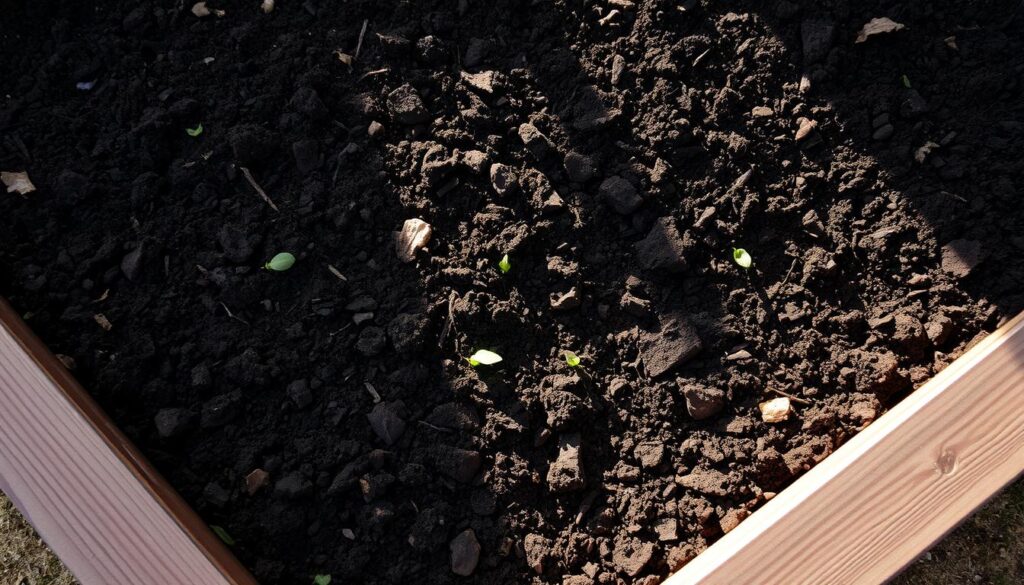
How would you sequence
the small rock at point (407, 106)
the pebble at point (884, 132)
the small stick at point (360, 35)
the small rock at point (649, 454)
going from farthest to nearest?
1. the small stick at point (360, 35)
2. the small rock at point (407, 106)
3. the pebble at point (884, 132)
4. the small rock at point (649, 454)

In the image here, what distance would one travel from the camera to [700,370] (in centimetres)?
224

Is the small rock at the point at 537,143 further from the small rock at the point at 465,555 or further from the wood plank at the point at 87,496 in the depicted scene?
the wood plank at the point at 87,496

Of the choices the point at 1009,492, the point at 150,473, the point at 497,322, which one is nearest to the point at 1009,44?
the point at 1009,492

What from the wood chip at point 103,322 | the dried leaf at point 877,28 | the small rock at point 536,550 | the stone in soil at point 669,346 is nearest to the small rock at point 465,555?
the small rock at point 536,550

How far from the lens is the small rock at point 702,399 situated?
2176 millimetres

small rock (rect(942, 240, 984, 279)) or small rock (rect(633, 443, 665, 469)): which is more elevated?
small rock (rect(942, 240, 984, 279))

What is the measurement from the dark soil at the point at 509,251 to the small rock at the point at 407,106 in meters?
0.03

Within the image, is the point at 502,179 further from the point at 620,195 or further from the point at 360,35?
the point at 360,35

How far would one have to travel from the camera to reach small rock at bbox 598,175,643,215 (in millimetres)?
2332

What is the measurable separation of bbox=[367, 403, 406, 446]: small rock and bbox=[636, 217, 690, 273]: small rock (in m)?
0.93

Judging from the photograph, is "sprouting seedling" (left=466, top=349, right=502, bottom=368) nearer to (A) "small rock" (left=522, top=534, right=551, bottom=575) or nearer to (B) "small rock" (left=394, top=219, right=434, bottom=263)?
(B) "small rock" (left=394, top=219, right=434, bottom=263)

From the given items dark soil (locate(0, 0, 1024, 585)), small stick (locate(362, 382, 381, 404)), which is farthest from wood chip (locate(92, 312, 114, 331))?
small stick (locate(362, 382, 381, 404))

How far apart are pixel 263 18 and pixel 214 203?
0.76 metres

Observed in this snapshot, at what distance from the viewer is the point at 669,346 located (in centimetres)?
222
